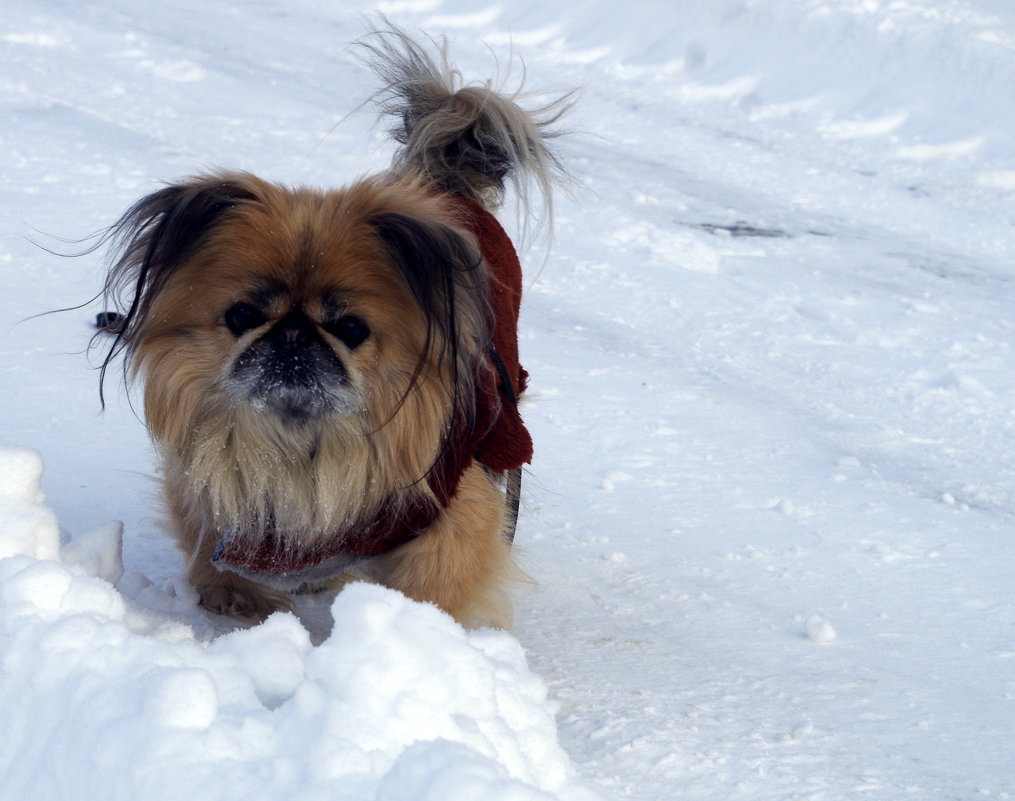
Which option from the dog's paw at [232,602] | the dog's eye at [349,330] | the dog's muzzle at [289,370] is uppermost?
the dog's eye at [349,330]

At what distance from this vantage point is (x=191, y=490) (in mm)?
2158

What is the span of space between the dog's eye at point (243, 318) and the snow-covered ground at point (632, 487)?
41cm

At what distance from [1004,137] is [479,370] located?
5.87 metres

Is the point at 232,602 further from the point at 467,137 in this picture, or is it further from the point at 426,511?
the point at 467,137

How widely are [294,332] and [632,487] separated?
4.74 feet

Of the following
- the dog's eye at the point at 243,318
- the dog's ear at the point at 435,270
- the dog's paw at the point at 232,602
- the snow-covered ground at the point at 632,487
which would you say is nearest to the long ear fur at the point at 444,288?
the dog's ear at the point at 435,270

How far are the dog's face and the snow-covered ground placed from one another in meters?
0.29

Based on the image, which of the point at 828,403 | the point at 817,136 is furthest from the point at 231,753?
the point at 817,136

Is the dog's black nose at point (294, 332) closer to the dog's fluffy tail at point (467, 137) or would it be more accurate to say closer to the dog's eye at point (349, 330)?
the dog's eye at point (349, 330)

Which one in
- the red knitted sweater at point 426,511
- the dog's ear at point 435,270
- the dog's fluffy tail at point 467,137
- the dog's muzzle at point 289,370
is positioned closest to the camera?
the dog's muzzle at point 289,370

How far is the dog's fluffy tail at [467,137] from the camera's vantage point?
2.79 m

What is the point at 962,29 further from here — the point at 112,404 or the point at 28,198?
the point at 112,404

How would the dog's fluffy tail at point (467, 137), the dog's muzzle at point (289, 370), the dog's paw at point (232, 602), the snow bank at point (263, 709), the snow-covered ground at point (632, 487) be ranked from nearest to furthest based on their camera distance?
the snow bank at point (263, 709), the snow-covered ground at point (632, 487), the dog's muzzle at point (289, 370), the dog's paw at point (232, 602), the dog's fluffy tail at point (467, 137)

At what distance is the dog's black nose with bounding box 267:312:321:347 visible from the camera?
1.87 meters
